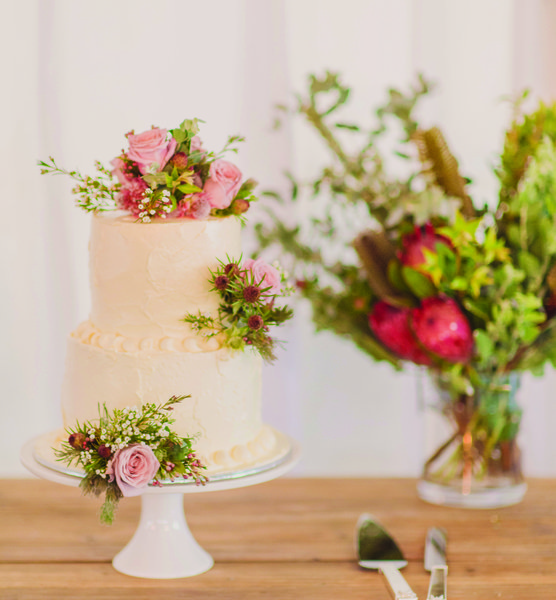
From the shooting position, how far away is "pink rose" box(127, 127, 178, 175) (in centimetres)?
100

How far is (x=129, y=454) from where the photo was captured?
2.99 feet

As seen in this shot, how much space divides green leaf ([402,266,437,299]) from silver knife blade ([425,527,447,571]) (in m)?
0.39

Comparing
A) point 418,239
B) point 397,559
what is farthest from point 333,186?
point 397,559

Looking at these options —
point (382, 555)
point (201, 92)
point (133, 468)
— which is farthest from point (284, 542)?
point (201, 92)

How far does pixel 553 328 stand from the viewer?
1302 mm

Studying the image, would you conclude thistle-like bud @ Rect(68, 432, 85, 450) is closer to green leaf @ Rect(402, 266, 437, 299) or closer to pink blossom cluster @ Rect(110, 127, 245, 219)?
pink blossom cluster @ Rect(110, 127, 245, 219)

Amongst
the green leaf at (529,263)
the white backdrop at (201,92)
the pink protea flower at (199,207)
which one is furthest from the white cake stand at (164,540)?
the white backdrop at (201,92)

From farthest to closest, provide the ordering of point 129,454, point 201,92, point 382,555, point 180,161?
point 201,92 < point 382,555 < point 180,161 < point 129,454

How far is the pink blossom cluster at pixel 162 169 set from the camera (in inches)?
39.6

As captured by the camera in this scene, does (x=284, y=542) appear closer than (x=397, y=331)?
Yes

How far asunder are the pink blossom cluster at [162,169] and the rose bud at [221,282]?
0.33 feet

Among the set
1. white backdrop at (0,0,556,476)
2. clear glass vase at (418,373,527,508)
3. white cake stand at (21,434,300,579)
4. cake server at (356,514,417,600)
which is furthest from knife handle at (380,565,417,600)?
white backdrop at (0,0,556,476)

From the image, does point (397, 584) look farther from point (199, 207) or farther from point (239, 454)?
point (199, 207)

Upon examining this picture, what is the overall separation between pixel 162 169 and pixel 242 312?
0.73ft
